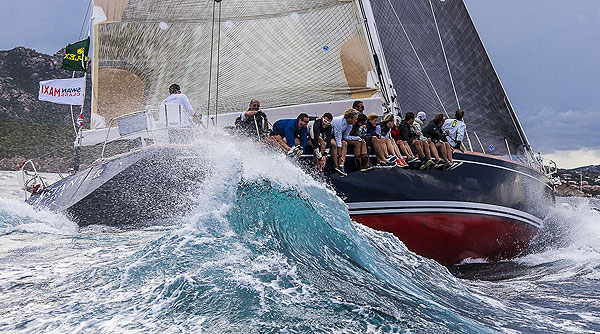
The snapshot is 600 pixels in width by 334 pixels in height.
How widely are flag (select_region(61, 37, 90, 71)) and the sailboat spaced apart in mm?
1140

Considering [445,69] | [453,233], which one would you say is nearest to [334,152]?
[453,233]

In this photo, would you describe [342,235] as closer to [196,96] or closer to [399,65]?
[399,65]

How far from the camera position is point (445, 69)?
10406 mm

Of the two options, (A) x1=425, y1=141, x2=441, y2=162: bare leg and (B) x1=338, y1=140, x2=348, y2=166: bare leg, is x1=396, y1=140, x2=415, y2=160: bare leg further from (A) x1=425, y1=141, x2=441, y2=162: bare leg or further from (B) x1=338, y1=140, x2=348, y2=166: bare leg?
(B) x1=338, y1=140, x2=348, y2=166: bare leg

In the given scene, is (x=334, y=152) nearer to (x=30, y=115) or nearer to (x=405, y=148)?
(x=405, y=148)

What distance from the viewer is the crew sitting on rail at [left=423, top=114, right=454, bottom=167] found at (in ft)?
25.5

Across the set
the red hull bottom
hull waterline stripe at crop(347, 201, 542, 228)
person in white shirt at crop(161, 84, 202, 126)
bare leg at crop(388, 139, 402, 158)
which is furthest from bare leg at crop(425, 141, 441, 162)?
person in white shirt at crop(161, 84, 202, 126)

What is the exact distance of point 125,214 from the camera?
24.7 ft

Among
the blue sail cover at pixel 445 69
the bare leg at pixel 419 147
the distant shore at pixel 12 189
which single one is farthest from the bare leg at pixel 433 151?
the distant shore at pixel 12 189

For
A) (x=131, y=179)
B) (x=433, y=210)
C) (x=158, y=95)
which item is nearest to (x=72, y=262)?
(x=131, y=179)

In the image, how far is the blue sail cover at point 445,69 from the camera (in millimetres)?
9781

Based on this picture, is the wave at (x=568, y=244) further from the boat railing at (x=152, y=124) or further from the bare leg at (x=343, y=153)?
the boat railing at (x=152, y=124)

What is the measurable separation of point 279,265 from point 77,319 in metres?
1.33

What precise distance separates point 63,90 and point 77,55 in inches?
30.8
